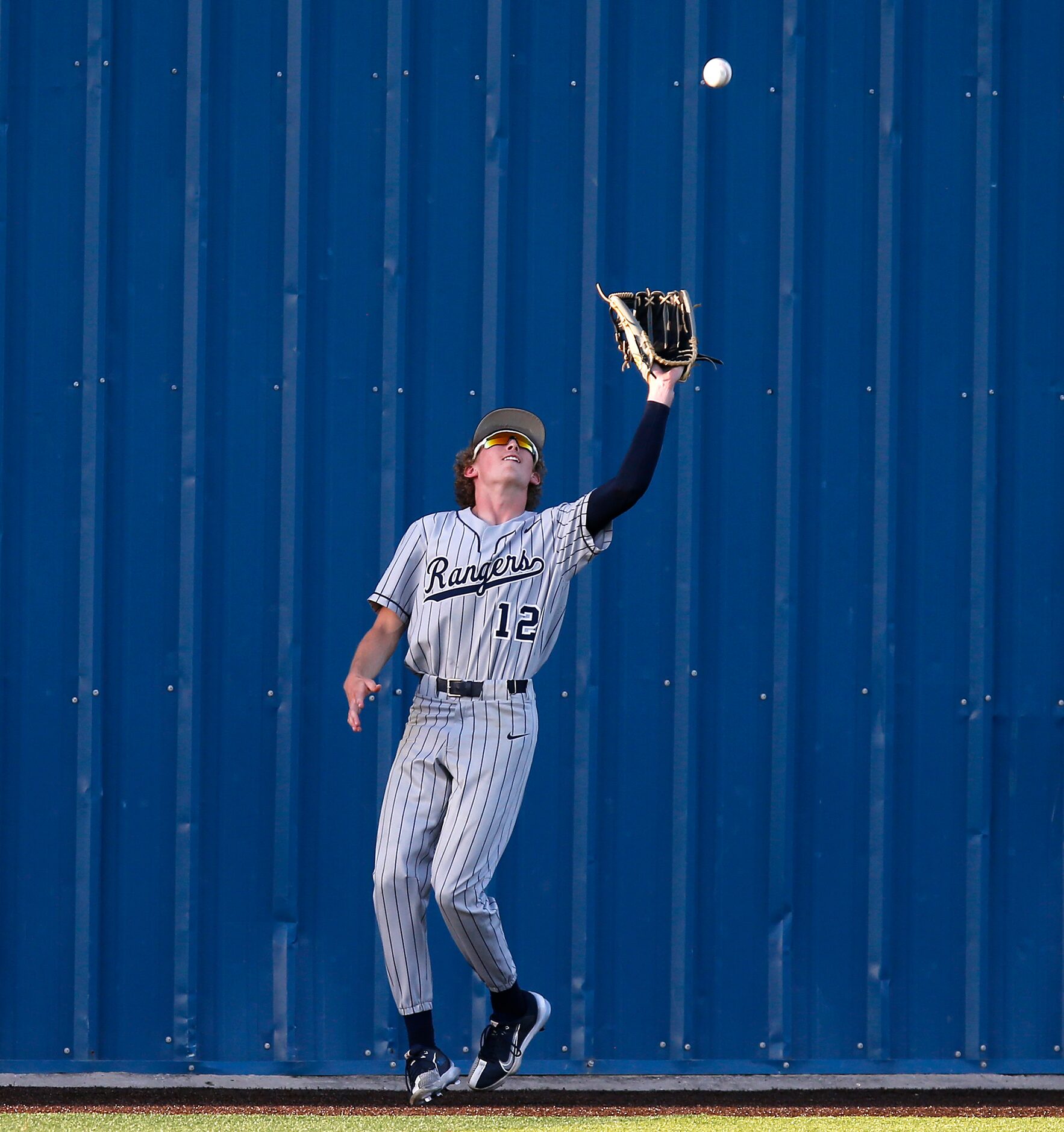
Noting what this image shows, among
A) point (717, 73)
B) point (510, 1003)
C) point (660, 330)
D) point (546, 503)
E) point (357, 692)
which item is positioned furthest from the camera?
point (546, 503)

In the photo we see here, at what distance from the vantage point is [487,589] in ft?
12.7

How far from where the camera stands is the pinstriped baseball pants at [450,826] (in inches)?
149

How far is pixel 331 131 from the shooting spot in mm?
4844

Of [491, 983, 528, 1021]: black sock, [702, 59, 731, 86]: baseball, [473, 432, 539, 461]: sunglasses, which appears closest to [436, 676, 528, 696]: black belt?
[473, 432, 539, 461]: sunglasses

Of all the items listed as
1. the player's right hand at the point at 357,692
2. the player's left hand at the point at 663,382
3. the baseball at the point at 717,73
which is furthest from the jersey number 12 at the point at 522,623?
the baseball at the point at 717,73

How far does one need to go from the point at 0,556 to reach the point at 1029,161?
392 cm

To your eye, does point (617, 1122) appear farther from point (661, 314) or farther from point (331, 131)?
point (331, 131)

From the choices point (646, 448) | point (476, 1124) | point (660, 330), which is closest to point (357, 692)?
point (646, 448)

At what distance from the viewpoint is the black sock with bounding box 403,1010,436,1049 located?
12.6ft

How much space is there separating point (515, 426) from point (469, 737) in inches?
35.3

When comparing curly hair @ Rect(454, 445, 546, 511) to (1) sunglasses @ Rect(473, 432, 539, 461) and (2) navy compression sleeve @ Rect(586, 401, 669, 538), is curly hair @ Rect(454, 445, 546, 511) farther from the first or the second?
(2) navy compression sleeve @ Rect(586, 401, 669, 538)

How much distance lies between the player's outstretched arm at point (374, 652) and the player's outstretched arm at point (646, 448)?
73 centimetres

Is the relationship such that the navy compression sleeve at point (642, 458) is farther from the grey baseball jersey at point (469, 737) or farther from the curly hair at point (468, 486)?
the curly hair at point (468, 486)

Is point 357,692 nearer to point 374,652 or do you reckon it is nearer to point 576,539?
point 374,652
